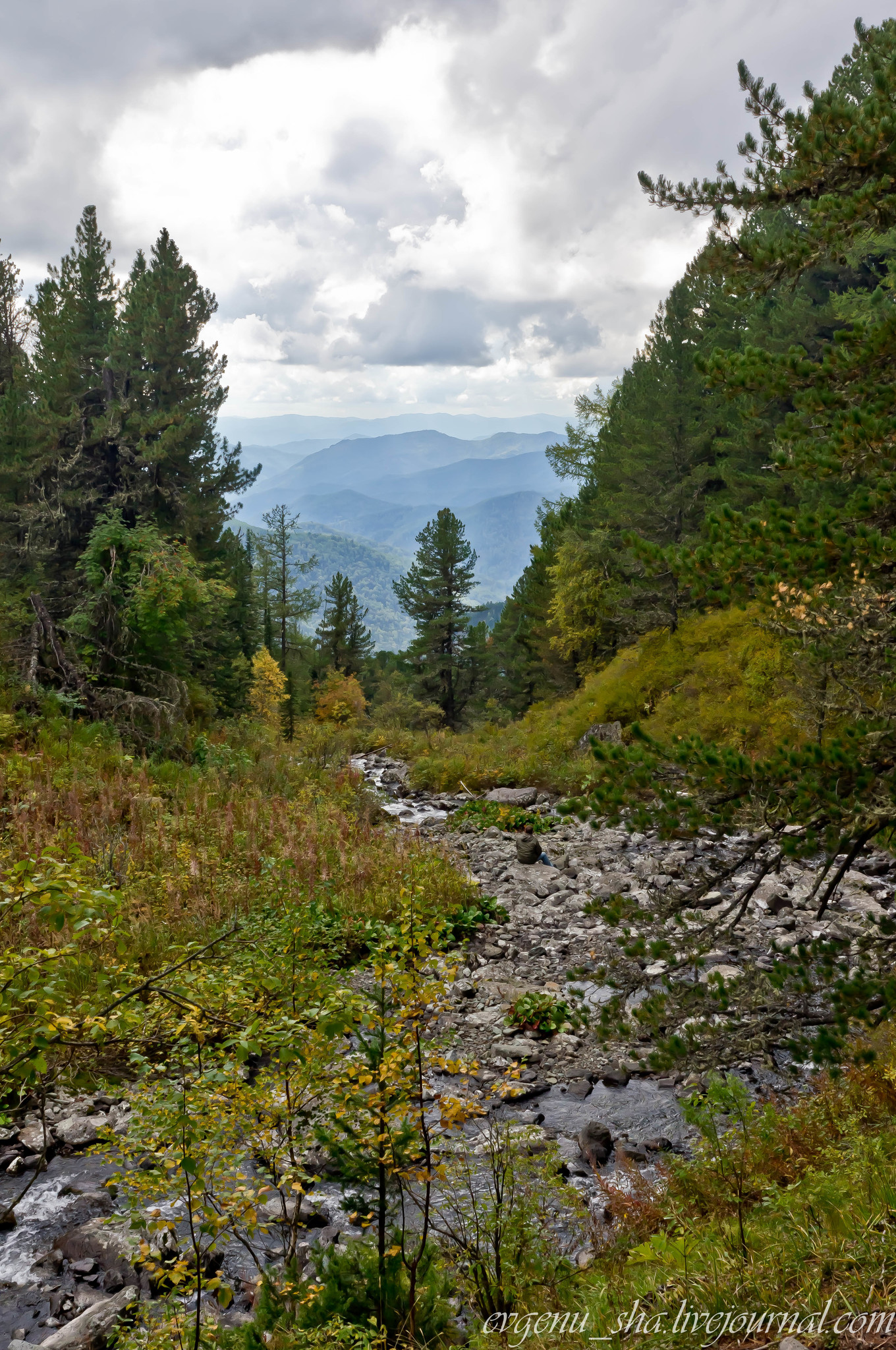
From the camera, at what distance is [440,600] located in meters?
36.2

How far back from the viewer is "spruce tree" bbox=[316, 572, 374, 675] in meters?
43.0

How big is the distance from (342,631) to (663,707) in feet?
100

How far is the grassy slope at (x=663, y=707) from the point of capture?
13.9 meters

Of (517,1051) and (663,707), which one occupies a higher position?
(663,707)

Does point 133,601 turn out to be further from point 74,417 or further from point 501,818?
point 501,818

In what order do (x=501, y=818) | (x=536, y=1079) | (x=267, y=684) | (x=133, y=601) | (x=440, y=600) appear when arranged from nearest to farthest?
(x=536, y=1079) < (x=133, y=601) < (x=501, y=818) < (x=267, y=684) < (x=440, y=600)

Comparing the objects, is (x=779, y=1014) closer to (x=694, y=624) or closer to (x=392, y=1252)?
(x=392, y=1252)

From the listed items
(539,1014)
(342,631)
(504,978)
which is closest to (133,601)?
(504,978)

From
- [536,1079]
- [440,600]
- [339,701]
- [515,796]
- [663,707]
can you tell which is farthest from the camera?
[339,701]

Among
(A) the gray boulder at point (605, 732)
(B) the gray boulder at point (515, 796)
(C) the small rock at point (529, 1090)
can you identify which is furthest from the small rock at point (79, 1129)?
(A) the gray boulder at point (605, 732)

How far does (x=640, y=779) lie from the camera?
11.9 feet

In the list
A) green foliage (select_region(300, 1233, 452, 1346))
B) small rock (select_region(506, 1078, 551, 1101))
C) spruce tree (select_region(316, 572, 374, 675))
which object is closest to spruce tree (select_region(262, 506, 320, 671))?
spruce tree (select_region(316, 572, 374, 675))

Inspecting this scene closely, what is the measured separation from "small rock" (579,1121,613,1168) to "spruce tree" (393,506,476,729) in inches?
1222

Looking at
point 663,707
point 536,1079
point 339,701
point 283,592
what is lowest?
→ point 536,1079
